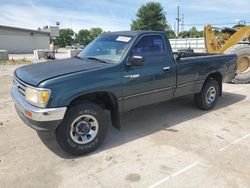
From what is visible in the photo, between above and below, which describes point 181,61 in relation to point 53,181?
above

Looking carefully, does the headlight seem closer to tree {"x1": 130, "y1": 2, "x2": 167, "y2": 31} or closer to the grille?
the grille

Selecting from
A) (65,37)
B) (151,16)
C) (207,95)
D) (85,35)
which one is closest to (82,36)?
(85,35)

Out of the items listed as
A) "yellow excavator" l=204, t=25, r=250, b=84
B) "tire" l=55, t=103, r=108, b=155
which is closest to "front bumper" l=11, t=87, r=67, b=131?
"tire" l=55, t=103, r=108, b=155

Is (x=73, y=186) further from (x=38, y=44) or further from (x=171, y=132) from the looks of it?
(x=38, y=44)

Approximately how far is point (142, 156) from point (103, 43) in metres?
2.34

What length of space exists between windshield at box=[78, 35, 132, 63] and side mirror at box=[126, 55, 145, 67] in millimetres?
189

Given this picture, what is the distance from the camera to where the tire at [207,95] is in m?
5.85

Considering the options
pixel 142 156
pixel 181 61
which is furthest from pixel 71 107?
pixel 181 61

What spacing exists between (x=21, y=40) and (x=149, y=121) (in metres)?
40.7

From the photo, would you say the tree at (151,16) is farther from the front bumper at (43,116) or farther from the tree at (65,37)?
the front bumper at (43,116)

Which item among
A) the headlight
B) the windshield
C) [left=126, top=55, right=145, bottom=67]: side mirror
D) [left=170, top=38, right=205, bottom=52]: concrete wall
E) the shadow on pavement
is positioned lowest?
the shadow on pavement

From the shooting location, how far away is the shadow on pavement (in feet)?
14.0

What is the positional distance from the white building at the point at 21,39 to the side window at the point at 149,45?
3852cm

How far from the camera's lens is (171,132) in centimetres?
468
